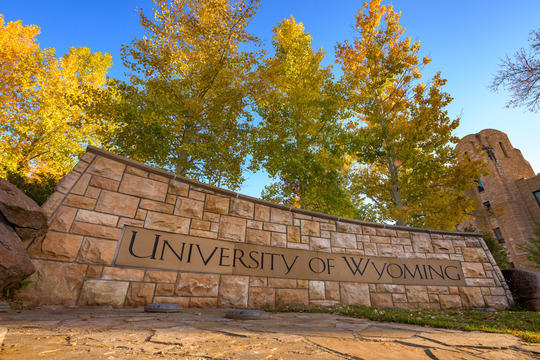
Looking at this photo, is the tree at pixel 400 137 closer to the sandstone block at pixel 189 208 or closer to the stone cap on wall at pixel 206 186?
the stone cap on wall at pixel 206 186

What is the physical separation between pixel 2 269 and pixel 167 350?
8.19ft

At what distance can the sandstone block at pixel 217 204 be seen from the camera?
201 inches

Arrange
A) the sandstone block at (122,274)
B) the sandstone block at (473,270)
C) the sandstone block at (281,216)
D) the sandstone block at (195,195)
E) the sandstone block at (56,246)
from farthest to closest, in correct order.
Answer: the sandstone block at (473,270), the sandstone block at (281,216), the sandstone block at (195,195), the sandstone block at (122,274), the sandstone block at (56,246)

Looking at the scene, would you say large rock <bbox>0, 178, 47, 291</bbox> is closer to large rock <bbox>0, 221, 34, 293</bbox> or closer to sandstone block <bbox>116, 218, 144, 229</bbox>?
large rock <bbox>0, 221, 34, 293</bbox>

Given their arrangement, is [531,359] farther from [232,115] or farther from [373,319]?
[232,115]

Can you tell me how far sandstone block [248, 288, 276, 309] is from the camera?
4736 mm

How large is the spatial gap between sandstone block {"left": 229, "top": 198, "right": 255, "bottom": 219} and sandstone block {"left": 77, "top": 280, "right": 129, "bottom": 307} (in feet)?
7.53

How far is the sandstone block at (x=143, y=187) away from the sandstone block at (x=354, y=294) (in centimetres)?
439

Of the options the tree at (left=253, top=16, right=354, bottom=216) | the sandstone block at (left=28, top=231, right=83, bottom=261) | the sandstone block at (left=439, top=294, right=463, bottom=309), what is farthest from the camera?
the tree at (left=253, top=16, right=354, bottom=216)

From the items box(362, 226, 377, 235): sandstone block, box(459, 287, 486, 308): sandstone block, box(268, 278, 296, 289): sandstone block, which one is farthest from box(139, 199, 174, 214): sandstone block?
box(459, 287, 486, 308): sandstone block

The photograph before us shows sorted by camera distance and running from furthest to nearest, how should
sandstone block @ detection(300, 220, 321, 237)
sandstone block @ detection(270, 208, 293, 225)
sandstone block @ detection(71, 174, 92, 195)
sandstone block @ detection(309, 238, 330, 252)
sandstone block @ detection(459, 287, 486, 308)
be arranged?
sandstone block @ detection(459, 287, 486, 308) → sandstone block @ detection(300, 220, 321, 237) → sandstone block @ detection(309, 238, 330, 252) → sandstone block @ detection(270, 208, 293, 225) → sandstone block @ detection(71, 174, 92, 195)

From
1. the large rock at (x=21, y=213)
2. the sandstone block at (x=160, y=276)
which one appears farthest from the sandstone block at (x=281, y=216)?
the large rock at (x=21, y=213)

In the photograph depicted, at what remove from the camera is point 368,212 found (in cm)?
1191

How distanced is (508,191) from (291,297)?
23.2 meters
